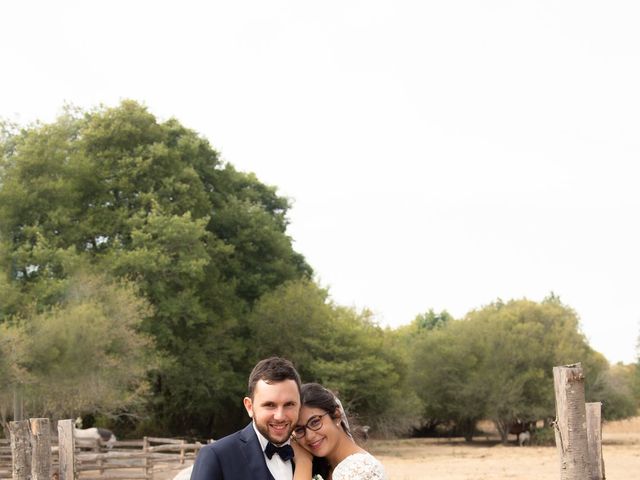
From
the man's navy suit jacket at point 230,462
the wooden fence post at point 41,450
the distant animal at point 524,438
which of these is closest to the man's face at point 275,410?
the man's navy suit jacket at point 230,462

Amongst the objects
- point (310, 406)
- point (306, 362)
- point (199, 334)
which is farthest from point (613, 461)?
point (310, 406)

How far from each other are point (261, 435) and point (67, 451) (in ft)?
36.9

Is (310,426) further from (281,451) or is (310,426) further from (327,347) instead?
(327,347)

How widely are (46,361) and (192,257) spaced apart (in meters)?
7.93

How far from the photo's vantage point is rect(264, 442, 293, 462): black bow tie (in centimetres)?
409

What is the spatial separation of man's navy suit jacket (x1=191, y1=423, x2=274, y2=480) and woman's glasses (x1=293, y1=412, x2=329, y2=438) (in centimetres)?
31

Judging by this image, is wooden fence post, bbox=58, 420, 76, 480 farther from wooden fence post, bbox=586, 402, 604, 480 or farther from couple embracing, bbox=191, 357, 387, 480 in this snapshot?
couple embracing, bbox=191, 357, 387, 480

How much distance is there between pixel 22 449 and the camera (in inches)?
553

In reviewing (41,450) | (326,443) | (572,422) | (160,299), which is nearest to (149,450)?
(160,299)

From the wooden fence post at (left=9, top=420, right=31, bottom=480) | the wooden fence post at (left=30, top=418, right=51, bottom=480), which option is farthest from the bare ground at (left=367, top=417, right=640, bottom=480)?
the wooden fence post at (left=30, top=418, right=51, bottom=480)

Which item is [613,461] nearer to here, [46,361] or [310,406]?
[46,361]

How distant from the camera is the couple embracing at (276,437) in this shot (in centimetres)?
400

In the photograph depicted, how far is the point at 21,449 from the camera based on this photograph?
1405 cm

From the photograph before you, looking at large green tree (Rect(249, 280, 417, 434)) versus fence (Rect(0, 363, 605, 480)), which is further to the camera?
large green tree (Rect(249, 280, 417, 434))
